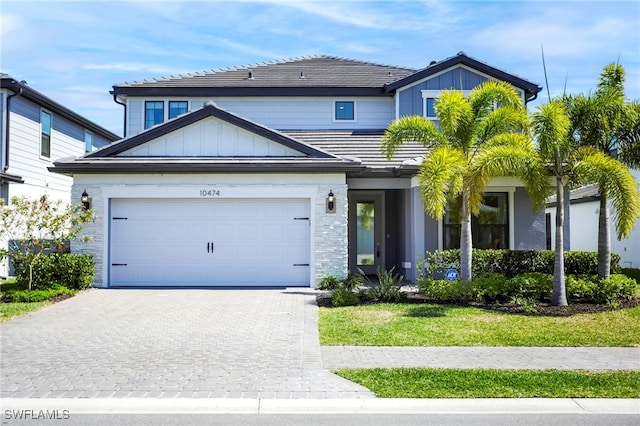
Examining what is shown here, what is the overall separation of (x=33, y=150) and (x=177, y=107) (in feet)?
17.3

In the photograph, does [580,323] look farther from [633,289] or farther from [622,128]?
[622,128]

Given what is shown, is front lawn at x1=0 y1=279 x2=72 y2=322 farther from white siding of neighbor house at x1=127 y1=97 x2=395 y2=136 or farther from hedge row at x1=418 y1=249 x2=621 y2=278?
hedge row at x1=418 y1=249 x2=621 y2=278

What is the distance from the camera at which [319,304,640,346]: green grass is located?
930 centimetres

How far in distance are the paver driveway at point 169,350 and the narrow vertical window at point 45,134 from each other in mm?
9949

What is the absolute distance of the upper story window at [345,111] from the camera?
66.6 ft

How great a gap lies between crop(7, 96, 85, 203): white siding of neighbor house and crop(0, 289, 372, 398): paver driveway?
8.11m

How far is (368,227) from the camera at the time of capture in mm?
20234

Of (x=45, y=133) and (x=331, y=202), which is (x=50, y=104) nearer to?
(x=45, y=133)

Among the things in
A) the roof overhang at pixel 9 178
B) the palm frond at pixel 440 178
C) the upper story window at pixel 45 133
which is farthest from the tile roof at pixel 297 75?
the palm frond at pixel 440 178

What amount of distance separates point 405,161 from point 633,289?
21.3 feet

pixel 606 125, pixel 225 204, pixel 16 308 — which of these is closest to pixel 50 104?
pixel 225 204

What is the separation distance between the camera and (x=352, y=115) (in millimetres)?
20328

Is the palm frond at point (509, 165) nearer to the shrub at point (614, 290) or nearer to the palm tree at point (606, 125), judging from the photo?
the palm tree at point (606, 125)

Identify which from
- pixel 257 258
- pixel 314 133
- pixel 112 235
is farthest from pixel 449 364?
pixel 314 133
